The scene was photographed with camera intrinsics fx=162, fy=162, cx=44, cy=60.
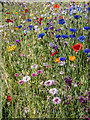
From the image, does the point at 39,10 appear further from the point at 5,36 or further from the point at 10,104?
the point at 10,104

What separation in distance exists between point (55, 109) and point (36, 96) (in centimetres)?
15

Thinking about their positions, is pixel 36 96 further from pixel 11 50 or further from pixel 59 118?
pixel 11 50

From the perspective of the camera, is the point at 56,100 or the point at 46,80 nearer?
the point at 56,100

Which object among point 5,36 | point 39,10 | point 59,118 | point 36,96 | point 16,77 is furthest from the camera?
point 39,10

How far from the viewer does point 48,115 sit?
2.85 ft

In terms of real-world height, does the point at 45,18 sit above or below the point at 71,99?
above

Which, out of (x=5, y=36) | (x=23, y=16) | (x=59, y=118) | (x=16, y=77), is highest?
(x=23, y=16)

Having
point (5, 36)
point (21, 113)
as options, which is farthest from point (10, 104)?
point (5, 36)

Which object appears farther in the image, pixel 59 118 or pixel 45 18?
pixel 45 18

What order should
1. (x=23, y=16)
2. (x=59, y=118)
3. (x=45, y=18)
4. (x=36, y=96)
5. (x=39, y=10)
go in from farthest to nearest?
(x=39, y=10), (x=23, y=16), (x=45, y=18), (x=36, y=96), (x=59, y=118)

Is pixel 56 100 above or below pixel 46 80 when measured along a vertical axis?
below

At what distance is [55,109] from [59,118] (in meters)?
0.06

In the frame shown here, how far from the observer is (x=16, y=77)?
3.92 feet

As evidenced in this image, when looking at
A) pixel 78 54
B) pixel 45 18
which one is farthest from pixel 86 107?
pixel 45 18
